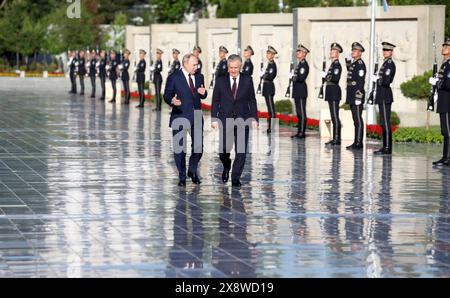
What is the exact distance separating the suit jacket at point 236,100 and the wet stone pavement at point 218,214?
38.5 inches

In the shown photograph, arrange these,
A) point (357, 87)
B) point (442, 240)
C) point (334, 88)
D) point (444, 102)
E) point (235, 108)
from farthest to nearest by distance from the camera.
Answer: point (334, 88) < point (357, 87) < point (444, 102) < point (235, 108) < point (442, 240)

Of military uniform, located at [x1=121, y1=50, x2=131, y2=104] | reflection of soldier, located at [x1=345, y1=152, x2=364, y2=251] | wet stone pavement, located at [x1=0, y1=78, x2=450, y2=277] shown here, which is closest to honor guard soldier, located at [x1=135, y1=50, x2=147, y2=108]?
military uniform, located at [x1=121, y1=50, x2=131, y2=104]

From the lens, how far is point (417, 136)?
86.8 feet

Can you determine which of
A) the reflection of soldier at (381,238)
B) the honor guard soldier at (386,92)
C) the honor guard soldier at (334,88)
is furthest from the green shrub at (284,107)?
the reflection of soldier at (381,238)

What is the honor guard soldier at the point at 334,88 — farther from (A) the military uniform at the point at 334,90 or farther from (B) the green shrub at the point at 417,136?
(B) the green shrub at the point at 417,136

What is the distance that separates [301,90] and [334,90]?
1914 mm

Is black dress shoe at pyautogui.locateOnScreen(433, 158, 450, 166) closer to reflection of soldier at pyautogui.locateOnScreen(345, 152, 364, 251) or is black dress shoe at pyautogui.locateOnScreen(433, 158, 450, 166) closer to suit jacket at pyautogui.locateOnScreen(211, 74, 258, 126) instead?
reflection of soldier at pyautogui.locateOnScreen(345, 152, 364, 251)

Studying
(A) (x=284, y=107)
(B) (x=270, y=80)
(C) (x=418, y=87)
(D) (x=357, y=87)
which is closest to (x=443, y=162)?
(D) (x=357, y=87)

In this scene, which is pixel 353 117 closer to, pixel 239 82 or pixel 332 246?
pixel 239 82

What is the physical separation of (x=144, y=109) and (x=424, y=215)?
1020 inches

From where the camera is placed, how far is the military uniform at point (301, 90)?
2725cm

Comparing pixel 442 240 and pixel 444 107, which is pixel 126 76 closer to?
pixel 444 107

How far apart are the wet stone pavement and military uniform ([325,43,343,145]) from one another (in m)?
0.75

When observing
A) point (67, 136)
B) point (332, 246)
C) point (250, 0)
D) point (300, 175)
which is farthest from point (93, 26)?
point (332, 246)
